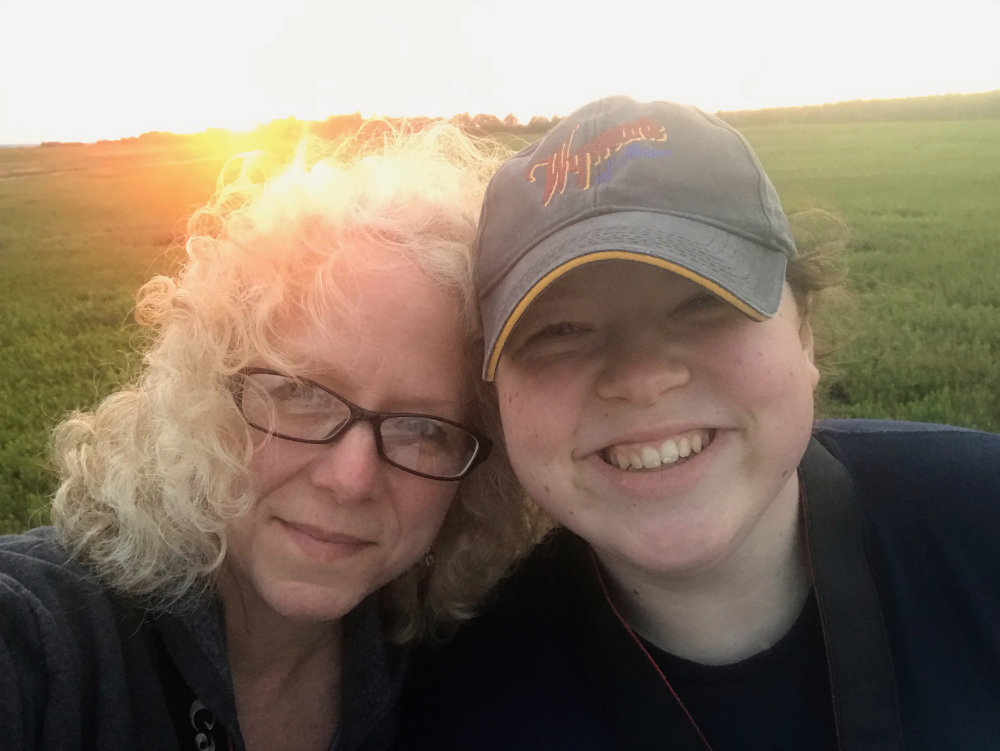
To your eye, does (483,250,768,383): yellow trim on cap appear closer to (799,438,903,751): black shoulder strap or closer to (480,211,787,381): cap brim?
(480,211,787,381): cap brim

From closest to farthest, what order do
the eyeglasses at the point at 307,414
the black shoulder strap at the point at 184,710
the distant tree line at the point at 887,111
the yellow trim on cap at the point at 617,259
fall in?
the yellow trim on cap at the point at 617,259, the black shoulder strap at the point at 184,710, the eyeglasses at the point at 307,414, the distant tree line at the point at 887,111

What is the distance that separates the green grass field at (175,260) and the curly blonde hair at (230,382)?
2.15 ft

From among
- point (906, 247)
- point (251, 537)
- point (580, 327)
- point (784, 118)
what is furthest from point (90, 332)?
point (784, 118)

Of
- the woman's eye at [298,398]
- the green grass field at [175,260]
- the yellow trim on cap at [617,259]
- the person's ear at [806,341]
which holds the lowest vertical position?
the green grass field at [175,260]

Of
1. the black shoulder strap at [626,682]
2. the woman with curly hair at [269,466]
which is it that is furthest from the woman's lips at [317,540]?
the black shoulder strap at [626,682]

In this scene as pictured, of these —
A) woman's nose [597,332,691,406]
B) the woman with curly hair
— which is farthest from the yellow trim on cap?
the woman with curly hair

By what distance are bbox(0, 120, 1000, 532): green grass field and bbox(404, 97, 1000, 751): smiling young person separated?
0.83m

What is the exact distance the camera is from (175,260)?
2.18 metres

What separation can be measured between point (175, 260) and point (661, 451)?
154cm

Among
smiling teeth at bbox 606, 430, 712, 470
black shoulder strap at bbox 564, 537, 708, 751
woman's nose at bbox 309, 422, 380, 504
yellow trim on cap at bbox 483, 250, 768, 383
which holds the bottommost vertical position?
black shoulder strap at bbox 564, 537, 708, 751

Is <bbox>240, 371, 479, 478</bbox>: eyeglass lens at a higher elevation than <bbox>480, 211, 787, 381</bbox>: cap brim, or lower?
lower

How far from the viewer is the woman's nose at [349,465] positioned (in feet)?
5.31

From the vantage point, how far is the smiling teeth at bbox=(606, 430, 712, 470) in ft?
4.76

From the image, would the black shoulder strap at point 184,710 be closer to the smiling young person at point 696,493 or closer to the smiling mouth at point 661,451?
the smiling young person at point 696,493
